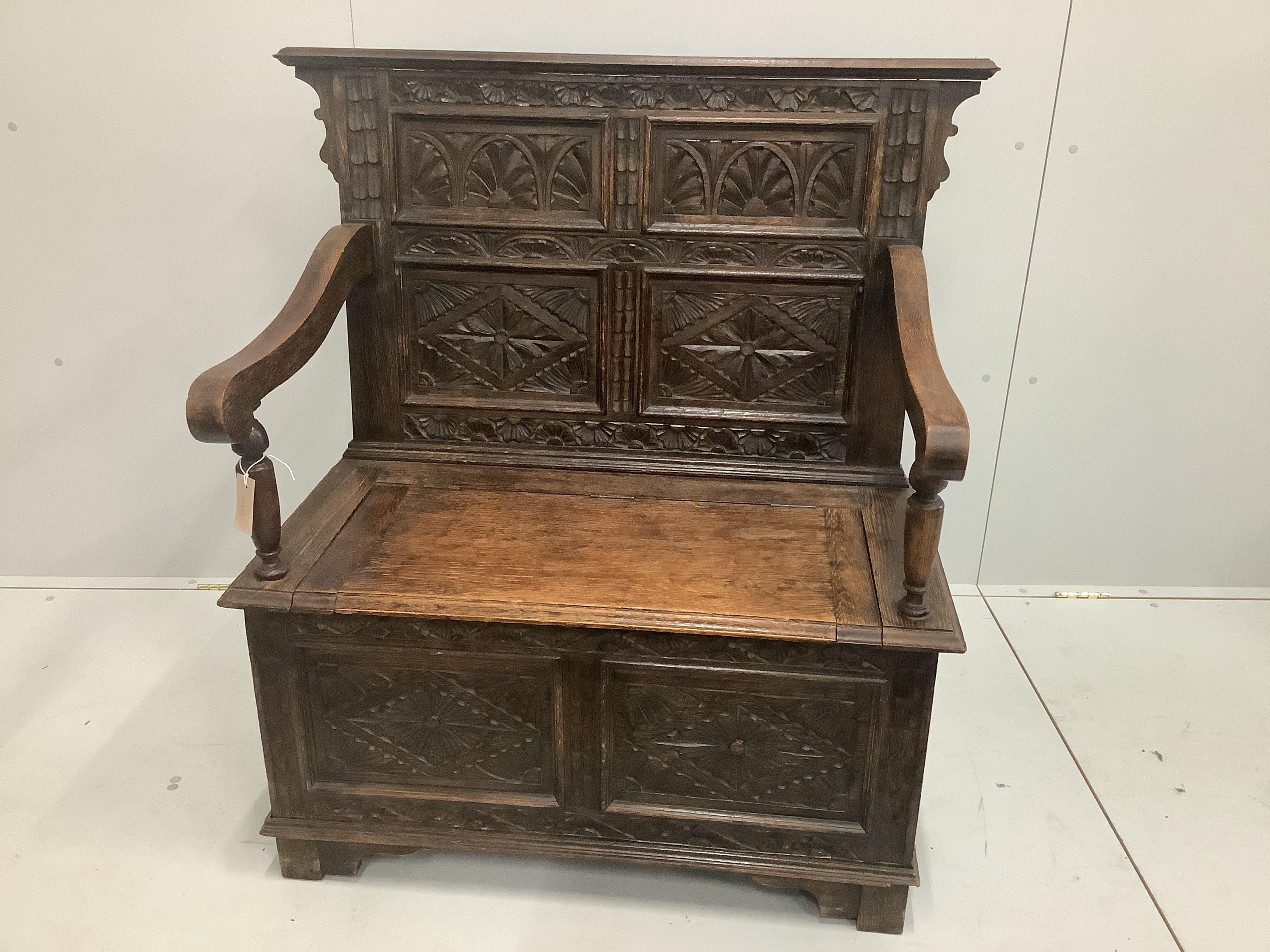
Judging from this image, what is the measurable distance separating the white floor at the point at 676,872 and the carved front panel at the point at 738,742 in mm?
240

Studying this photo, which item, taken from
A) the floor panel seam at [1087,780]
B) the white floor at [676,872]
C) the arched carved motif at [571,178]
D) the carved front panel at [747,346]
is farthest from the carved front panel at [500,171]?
the floor panel seam at [1087,780]

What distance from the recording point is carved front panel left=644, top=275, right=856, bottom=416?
2037 mm

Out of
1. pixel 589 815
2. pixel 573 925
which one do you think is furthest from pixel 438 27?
pixel 573 925

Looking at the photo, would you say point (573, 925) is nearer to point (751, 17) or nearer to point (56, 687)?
point (56, 687)

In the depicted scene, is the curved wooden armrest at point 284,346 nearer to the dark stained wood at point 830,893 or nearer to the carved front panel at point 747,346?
the carved front panel at point 747,346

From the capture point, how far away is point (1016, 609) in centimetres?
279

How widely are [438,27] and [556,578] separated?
142 cm

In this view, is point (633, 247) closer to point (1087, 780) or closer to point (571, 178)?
point (571, 178)

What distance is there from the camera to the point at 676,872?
1951 millimetres

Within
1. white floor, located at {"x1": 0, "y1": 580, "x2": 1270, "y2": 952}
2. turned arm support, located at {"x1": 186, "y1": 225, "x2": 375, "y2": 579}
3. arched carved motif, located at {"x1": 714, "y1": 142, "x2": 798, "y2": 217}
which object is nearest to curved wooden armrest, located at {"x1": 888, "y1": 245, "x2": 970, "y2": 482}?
arched carved motif, located at {"x1": 714, "y1": 142, "x2": 798, "y2": 217}

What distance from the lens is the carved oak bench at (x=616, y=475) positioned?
5.53ft

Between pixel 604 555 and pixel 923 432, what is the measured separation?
24.1 inches

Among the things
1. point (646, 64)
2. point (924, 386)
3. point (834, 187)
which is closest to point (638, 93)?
point (646, 64)

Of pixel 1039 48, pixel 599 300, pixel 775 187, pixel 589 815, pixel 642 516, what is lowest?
pixel 589 815
